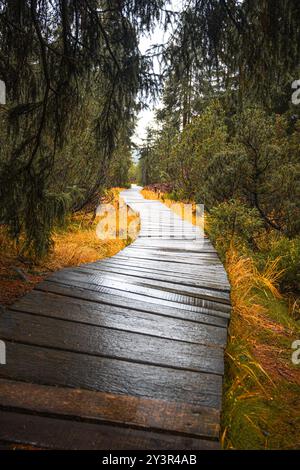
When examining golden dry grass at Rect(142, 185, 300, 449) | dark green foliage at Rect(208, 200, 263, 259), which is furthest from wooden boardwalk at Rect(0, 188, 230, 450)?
dark green foliage at Rect(208, 200, 263, 259)

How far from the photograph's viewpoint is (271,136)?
23.8 feet

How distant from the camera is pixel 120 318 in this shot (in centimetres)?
232

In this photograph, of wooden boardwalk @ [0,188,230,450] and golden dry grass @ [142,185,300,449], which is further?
golden dry grass @ [142,185,300,449]

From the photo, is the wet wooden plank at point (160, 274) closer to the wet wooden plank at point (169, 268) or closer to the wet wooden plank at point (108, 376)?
the wet wooden plank at point (169, 268)

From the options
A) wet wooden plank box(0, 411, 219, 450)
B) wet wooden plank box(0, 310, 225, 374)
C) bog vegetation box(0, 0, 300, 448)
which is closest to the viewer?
wet wooden plank box(0, 411, 219, 450)

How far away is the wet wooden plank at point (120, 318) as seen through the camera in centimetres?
215

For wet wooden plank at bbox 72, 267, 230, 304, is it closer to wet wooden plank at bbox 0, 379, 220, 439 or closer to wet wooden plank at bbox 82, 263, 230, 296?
wet wooden plank at bbox 82, 263, 230, 296

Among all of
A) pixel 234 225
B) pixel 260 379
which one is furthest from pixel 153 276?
pixel 234 225

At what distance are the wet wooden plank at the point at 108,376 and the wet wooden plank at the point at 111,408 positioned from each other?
5cm

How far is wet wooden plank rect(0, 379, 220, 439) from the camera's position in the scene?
51.9 inches

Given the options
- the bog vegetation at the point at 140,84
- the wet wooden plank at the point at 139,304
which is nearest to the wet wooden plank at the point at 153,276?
the bog vegetation at the point at 140,84

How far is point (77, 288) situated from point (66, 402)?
144 centimetres

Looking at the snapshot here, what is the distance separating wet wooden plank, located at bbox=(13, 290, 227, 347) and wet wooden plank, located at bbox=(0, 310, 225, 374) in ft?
0.23

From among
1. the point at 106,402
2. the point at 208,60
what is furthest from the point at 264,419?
the point at 208,60
